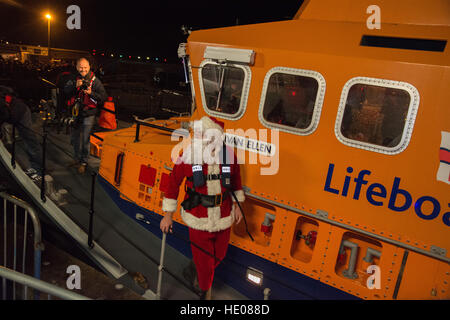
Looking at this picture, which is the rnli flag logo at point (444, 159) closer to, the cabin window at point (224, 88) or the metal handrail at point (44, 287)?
the cabin window at point (224, 88)

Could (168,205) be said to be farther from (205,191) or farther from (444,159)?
(444,159)

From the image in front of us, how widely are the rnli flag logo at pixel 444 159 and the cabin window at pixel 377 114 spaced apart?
250 mm

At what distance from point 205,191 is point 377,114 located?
1.75m

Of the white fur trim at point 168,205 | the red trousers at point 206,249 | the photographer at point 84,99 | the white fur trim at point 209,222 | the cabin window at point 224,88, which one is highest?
the cabin window at point 224,88

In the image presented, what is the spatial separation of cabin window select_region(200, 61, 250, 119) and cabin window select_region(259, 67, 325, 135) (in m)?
0.26

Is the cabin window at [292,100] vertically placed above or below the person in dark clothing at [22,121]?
above

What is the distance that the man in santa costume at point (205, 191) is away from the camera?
3.07 metres

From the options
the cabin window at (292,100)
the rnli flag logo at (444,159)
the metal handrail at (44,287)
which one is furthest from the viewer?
the cabin window at (292,100)

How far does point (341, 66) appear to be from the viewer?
2.89 meters

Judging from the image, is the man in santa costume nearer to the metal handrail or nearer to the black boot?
the black boot

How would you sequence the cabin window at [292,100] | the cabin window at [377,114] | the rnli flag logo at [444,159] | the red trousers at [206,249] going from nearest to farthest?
the rnli flag logo at [444,159] < the cabin window at [377,114] < the cabin window at [292,100] < the red trousers at [206,249]

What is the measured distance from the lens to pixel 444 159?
251cm

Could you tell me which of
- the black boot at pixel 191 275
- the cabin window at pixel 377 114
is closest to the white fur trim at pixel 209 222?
the black boot at pixel 191 275
